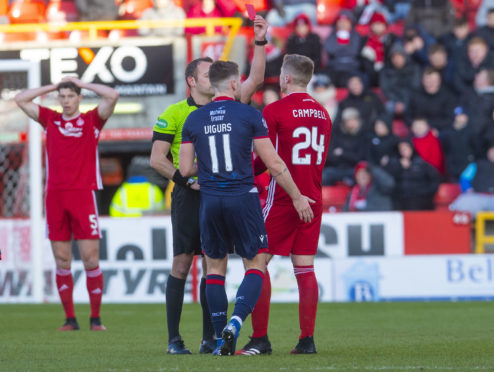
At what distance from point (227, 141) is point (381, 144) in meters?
9.51

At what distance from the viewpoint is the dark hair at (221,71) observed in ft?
21.8

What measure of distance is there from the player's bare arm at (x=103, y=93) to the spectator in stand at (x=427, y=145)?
24.2ft

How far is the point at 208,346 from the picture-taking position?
718 cm

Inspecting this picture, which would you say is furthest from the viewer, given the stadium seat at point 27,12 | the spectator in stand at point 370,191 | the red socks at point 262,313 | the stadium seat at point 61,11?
the stadium seat at point 61,11

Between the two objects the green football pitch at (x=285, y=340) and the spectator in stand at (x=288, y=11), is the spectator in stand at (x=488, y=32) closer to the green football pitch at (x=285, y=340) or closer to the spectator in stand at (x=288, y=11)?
the spectator in stand at (x=288, y=11)

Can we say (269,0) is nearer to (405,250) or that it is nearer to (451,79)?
(451,79)

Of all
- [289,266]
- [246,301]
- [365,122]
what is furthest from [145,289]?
[246,301]

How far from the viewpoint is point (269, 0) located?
65.0 ft

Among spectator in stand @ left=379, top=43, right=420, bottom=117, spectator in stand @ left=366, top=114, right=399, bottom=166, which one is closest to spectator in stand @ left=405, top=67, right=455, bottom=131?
spectator in stand @ left=379, top=43, right=420, bottom=117

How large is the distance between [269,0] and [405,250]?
7.39 m

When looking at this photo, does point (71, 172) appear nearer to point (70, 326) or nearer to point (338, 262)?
point (70, 326)

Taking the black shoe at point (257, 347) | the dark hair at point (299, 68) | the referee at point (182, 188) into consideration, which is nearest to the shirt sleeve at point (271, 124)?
the dark hair at point (299, 68)

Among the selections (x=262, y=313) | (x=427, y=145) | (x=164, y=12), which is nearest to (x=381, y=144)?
(x=427, y=145)

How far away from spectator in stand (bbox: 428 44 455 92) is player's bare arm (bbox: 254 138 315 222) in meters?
11.0
